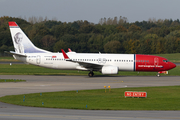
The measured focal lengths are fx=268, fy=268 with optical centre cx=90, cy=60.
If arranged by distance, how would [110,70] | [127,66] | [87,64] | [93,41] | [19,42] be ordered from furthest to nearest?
[93,41] → [19,42] → [127,66] → [87,64] → [110,70]

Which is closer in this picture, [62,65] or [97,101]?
[97,101]

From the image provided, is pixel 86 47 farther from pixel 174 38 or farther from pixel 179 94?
pixel 179 94

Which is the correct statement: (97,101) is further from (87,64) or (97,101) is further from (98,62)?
(98,62)

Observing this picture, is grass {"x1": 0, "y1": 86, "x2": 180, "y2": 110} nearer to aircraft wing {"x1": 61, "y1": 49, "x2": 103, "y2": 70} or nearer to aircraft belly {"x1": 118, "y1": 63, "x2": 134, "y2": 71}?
aircraft wing {"x1": 61, "y1": 49, "x2": 103, "y2": 70}

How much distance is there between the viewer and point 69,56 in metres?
44.5

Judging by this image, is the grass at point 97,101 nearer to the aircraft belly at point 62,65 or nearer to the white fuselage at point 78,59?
the white fuselage at point 78,59

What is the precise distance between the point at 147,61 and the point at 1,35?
3449 inches

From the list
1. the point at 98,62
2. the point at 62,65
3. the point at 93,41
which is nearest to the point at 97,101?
the point at 98,62

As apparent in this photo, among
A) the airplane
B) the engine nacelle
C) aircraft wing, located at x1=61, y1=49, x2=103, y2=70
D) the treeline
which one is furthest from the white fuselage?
the treeline

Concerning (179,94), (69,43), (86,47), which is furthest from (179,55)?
(179,94)

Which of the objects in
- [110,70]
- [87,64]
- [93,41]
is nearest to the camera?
[110,70]

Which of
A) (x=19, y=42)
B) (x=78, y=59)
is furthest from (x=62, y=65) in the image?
(x=19, y=42)

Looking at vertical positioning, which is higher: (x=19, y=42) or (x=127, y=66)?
(x=19, y=42)

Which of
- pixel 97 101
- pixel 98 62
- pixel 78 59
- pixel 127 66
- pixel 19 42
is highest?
pixel 19 42
